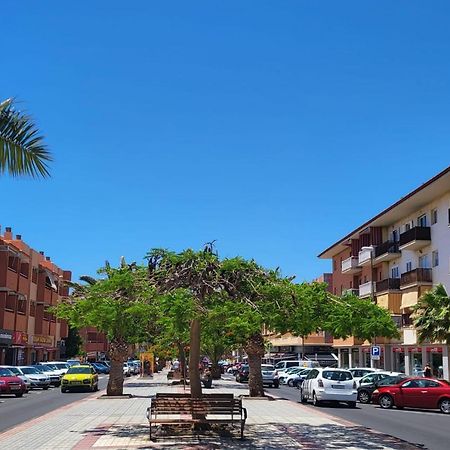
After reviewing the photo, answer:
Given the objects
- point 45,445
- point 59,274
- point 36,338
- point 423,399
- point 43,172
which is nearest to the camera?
point 43,172

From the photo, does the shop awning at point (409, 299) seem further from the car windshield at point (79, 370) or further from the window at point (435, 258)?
the car windshield at point (79, 370)

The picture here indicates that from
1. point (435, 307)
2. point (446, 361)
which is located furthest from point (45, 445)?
point (446, 361)

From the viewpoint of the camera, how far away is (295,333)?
1673 cm

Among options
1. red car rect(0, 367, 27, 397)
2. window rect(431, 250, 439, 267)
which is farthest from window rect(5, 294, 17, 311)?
window rect(431, 250, 439, 267)

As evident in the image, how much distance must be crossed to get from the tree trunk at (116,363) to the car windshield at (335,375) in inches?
343

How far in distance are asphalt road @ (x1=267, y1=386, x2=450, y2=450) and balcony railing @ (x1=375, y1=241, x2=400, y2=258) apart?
24.6m

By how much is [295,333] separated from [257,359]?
15.8m

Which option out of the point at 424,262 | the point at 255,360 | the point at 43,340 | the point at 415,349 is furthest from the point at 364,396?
the point at 43,340

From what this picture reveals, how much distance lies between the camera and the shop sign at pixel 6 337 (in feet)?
184

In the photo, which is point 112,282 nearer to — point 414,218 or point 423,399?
point 423,399

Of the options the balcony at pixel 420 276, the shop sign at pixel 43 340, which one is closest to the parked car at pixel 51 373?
the shop sign at pixel 43 340

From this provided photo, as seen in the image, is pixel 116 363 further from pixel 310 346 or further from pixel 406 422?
pixel 310 346

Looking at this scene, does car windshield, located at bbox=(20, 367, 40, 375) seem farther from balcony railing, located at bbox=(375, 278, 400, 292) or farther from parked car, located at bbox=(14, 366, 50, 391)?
balcony railing, located at bbox=(375, 278, 400, 292)

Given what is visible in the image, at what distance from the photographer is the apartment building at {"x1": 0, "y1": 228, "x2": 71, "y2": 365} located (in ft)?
189
